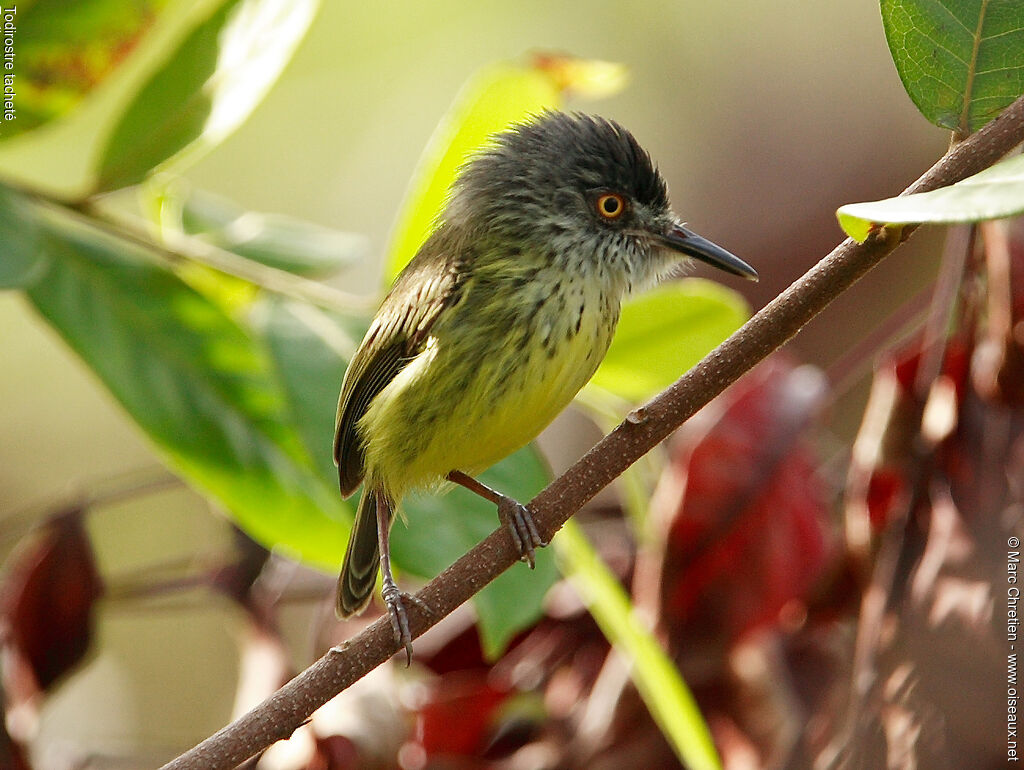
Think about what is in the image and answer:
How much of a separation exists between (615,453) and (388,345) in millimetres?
819

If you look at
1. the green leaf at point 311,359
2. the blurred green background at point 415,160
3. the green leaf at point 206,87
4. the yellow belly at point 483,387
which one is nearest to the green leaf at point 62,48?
the green leaf at point 206,87

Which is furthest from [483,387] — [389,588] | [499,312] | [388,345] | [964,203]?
[964,203]

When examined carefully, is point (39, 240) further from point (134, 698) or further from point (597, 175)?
point (134, 698)

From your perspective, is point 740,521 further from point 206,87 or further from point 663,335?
point 206,87

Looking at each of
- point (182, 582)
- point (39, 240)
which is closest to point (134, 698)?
point (182, 582)

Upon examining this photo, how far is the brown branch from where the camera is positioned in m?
1.43

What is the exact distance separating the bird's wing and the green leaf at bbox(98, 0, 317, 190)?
458 millimetres

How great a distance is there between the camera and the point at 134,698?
5457 mm

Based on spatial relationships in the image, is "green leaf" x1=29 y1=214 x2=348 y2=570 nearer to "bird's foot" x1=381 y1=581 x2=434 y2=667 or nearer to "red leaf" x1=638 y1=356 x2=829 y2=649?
"bird's foot" x1=381 y1=581 x2=434 y2=667

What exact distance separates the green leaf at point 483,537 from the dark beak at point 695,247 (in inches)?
20.4

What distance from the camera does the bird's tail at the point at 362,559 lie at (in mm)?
2248

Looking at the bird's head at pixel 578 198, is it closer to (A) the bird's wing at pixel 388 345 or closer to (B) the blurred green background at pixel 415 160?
(A) the bird's wing at pixel 388 345

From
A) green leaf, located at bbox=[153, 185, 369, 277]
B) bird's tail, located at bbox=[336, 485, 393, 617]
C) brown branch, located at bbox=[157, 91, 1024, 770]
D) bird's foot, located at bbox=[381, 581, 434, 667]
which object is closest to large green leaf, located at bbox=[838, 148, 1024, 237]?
brown branch, located at bbox=[157, 91, 1024, 770]

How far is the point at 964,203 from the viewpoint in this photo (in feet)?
3.92
